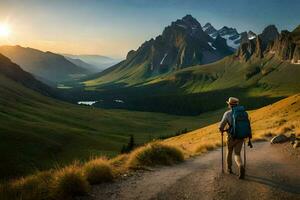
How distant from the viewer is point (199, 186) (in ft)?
54.5

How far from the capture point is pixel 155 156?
22641 mm

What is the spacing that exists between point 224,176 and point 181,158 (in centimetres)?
582

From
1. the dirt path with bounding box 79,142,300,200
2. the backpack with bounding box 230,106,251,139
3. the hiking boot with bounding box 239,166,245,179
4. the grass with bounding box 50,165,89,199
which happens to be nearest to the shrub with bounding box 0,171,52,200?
the grass with bounding box 50,165,89,199

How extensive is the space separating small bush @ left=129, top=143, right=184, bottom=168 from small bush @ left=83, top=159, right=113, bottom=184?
302 cm

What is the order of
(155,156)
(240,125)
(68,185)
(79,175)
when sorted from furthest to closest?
(155,156) < (240,125) < (79,175) < (68,185)

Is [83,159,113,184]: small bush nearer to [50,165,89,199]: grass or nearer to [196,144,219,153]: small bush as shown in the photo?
[50,165,89,199]: grass

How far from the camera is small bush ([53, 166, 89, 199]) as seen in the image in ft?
47.2

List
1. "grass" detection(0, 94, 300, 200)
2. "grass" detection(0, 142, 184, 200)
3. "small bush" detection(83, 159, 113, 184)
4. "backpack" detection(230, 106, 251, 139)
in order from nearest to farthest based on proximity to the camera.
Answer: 1. "grass" detection(0, 142, 184, 200)
2. "grass" detection(0, 94, 300, 200)
3. "small bush" detection(83, 159, 113, 184)
4. "backpack" detection(230, 106, 251, 139)

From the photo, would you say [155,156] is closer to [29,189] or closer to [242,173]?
[242,173]

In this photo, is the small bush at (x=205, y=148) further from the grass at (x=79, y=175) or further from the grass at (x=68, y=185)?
the grass at (x=68, y=185)

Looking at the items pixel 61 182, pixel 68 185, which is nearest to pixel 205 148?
pixel 68 185

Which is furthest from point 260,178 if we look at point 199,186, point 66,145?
point 66,145

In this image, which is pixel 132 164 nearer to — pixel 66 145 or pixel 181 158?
pixel 181 158

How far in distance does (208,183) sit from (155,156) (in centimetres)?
592
